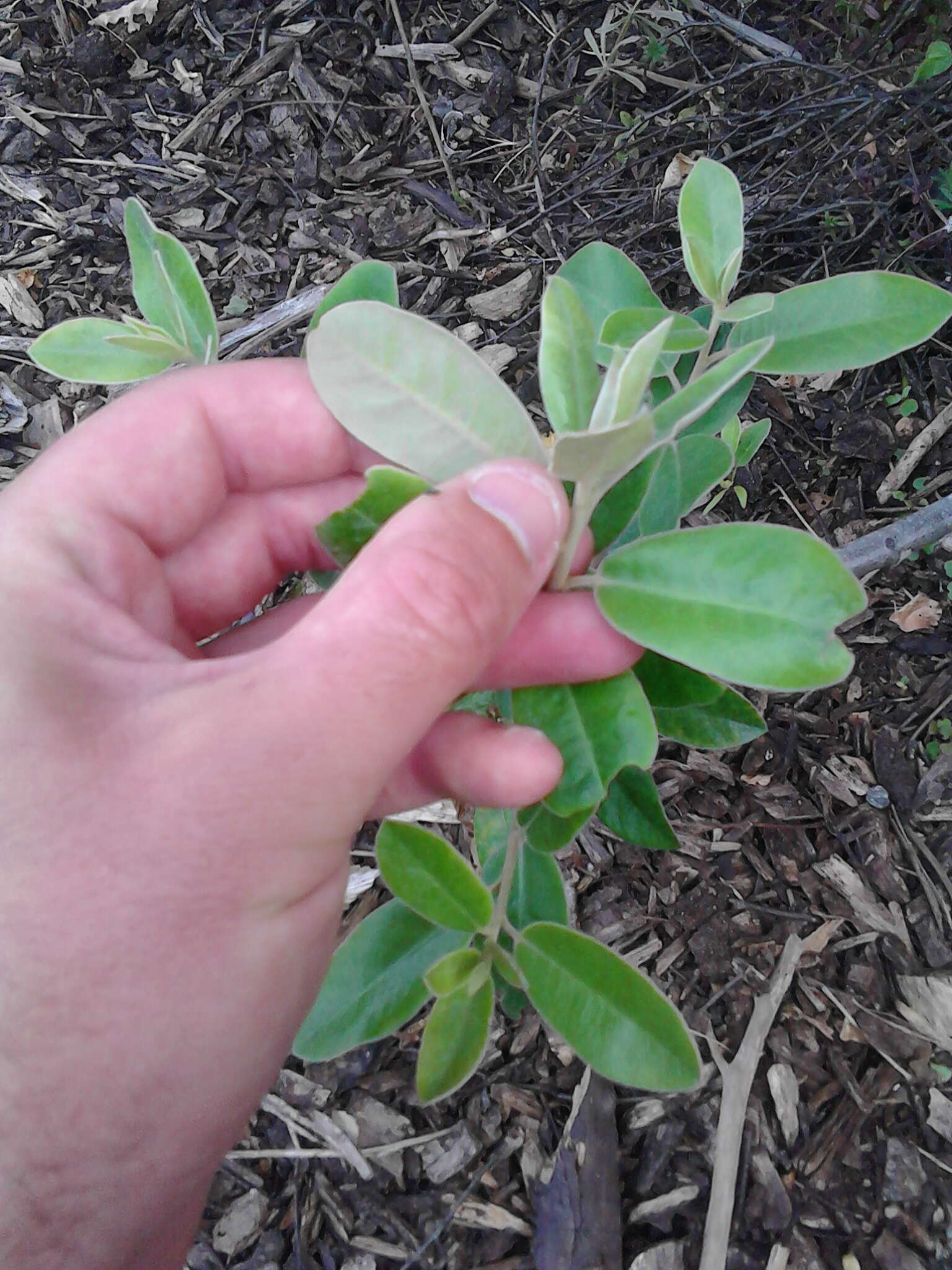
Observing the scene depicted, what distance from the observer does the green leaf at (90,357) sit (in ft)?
3.61

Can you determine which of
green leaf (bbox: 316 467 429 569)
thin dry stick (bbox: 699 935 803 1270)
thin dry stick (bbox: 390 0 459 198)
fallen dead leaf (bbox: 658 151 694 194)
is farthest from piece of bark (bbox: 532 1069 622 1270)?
thin dry stick (bbox: 390 0 459 198)

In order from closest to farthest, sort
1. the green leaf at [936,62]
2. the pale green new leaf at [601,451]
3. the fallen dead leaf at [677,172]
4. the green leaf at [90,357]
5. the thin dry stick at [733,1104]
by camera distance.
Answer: the pale green new leaf at [601,451], the green leaf at [90,357], the thin dry stick at [733,1104], the green leaf at [936,62], the fallen dead leaf at [677,172]

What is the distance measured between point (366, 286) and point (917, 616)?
1126mm

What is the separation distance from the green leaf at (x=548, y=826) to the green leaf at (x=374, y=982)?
0.60 ft

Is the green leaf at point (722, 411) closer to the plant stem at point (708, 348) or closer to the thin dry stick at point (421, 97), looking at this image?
the plant stem at point (708, 348)

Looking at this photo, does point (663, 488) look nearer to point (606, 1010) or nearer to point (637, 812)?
point (637, 812)

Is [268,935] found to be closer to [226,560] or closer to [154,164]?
[226,560]

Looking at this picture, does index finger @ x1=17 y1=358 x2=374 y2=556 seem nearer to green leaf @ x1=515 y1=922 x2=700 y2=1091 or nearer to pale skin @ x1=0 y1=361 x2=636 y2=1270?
pale skin @ x1=0 y1=361 x2=636 y2=1270

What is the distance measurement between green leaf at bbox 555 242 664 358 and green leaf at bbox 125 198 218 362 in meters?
0.44

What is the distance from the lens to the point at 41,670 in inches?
32.0

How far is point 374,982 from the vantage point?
3.40ft

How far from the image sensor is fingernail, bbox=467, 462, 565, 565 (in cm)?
78

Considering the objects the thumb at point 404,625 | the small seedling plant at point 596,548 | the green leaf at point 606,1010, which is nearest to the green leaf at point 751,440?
the small seedling plant at point 596,548

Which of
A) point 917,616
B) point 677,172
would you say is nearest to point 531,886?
point 917,616
